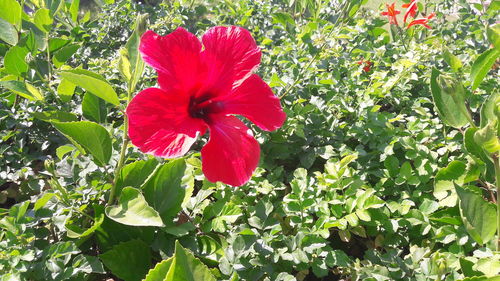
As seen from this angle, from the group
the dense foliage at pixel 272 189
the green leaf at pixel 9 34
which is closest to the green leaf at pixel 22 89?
the dense foliage at pixel 272 189

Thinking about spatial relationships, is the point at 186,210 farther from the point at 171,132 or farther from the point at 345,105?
the point at 345,105

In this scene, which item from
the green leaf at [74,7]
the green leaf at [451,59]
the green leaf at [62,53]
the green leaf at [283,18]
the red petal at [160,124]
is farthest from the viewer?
the green leaf at [283,18]

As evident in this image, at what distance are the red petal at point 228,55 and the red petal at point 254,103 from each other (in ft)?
0.09

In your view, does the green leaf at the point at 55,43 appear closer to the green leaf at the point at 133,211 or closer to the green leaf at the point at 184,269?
the green leaf at the point at 133,211

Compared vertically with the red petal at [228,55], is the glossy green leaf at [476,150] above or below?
below

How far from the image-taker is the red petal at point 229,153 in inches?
36.7

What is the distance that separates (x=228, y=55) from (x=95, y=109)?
498 millimetres

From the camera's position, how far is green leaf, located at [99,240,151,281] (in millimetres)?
1037

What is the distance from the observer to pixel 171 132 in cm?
90

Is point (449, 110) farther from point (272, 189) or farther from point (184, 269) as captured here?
point (184, 269)

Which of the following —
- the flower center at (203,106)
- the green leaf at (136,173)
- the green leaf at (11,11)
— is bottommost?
the green leaf at (136,173)

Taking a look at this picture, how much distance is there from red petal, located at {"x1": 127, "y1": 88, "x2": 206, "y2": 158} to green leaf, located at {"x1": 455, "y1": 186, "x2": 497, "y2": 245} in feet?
2.07

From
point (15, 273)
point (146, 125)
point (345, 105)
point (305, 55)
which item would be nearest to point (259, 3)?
point (305, 55)

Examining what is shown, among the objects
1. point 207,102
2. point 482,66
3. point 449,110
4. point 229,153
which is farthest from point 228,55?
point 482,66
